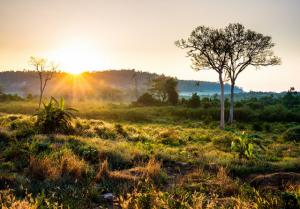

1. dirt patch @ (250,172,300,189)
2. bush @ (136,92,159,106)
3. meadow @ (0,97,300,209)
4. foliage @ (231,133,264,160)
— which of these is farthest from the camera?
bush @ (136,92,159,106)

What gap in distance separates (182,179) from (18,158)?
19.8ft

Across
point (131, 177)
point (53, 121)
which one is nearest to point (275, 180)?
point (131, 177)

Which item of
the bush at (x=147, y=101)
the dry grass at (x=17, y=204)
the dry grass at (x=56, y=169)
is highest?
the dry grass at (x=17, y=204)

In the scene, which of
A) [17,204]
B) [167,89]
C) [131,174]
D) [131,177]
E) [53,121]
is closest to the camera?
[17,204]

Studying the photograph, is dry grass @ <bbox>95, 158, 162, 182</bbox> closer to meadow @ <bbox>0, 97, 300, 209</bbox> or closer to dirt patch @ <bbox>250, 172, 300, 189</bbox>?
meadow @ <bbox>0, 97, 300, 209</bbox>

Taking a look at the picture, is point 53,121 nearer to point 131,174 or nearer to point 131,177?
point 131,174

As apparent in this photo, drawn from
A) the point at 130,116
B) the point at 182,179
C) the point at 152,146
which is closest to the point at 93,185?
the point at 182,179

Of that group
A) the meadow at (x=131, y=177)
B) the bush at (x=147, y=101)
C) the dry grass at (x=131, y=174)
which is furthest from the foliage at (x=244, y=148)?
the bush at (x=147, y=101)

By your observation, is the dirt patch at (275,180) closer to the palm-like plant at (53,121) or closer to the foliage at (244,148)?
the foliage at (244,148)

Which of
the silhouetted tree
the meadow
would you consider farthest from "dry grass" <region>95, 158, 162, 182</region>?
the silhouetted tree

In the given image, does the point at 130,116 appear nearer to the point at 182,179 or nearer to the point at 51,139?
the point at 51,139

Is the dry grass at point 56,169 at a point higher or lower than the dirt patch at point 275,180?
higher

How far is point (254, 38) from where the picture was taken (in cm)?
4669

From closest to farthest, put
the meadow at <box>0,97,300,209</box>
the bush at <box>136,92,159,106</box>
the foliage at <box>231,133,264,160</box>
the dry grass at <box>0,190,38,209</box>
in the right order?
1. the dry grass at <box>0,190,38,209</box>
2. the meadow at <box>0,97,300,209</box>
3. the foliage at <box>231,133,264,160</box>
4. the bush at <box>136,92,159,106</box>
